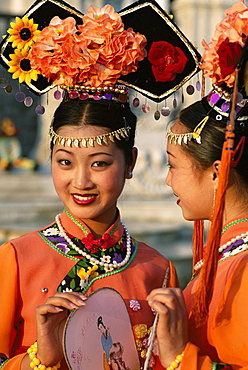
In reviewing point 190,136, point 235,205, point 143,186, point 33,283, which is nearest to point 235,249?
point 235,205

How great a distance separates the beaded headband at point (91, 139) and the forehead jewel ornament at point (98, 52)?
0.15 m

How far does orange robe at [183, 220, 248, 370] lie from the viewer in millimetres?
1967

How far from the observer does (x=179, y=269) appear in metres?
6.55

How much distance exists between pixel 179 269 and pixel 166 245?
43 centimetres

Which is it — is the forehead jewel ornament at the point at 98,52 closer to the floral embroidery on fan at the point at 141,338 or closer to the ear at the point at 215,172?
the ear at the point at 215,172

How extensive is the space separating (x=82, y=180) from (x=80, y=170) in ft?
0.14

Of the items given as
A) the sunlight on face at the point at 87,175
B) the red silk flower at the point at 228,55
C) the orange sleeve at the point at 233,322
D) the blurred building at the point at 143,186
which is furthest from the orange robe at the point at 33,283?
the blurred building at the point at 143,186

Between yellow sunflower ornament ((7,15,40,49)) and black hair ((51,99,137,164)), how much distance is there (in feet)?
0.90

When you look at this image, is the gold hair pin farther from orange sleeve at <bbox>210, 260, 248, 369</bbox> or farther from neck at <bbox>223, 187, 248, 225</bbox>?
orange sleeve at <bbox>210, 260, 248, 369</bbox>

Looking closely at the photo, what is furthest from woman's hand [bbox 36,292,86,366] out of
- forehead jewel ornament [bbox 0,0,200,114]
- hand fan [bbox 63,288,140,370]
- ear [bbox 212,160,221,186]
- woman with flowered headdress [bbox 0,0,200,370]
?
forehead jewel ornament [bbox 0,0,200,114]

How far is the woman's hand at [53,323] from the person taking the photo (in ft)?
6.75

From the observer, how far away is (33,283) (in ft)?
7.82

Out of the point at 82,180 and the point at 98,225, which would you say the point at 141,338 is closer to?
the point at 98,225

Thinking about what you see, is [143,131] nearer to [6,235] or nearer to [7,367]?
[6,235]
